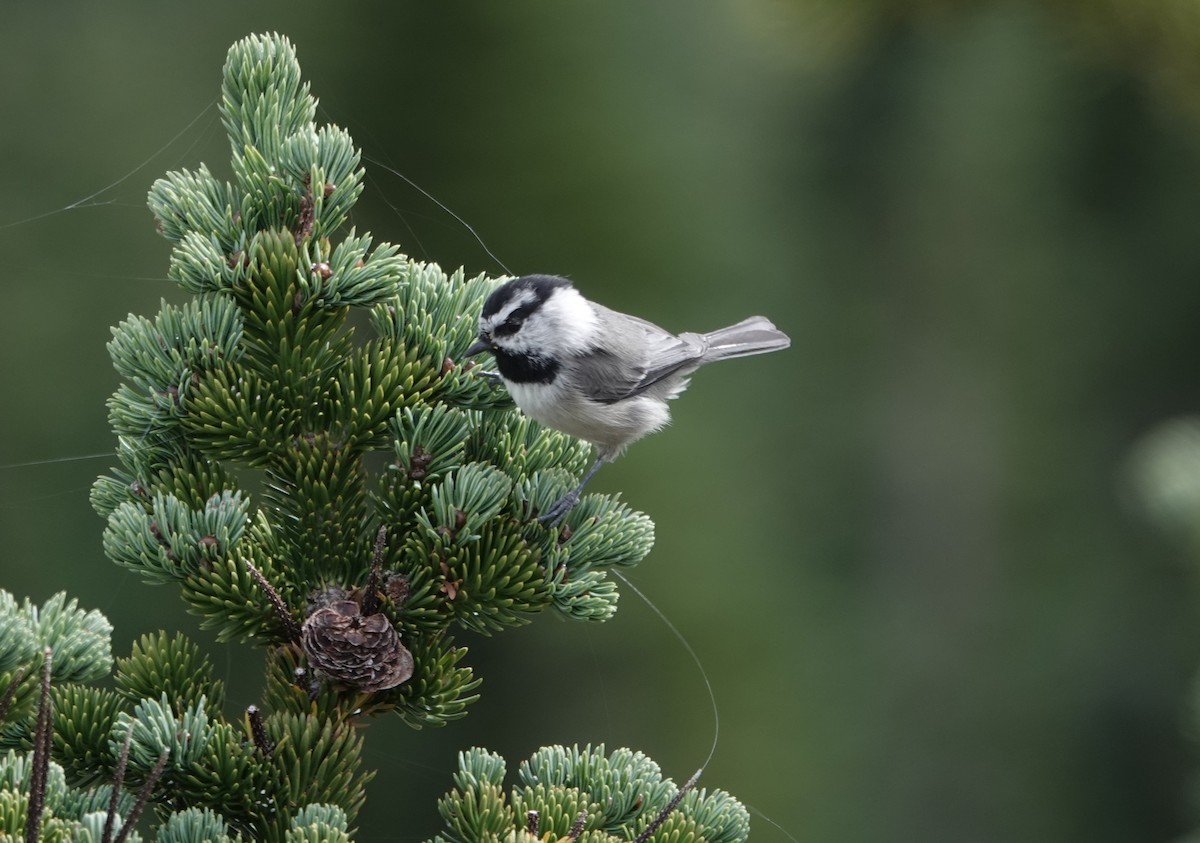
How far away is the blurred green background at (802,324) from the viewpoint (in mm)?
5602

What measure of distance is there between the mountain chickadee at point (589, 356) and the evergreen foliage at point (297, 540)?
35 centimetres

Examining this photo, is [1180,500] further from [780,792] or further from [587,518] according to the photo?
[780,792]

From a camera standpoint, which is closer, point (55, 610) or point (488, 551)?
point (55, 610)

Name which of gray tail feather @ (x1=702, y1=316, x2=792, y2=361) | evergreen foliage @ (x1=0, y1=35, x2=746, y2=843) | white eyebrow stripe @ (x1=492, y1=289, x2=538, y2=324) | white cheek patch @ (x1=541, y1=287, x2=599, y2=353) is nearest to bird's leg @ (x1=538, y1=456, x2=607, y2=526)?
evergreen foliage @ (x1=0, y1=35, x2=746, y2=843)

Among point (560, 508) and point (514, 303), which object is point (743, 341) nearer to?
point (514, 303)

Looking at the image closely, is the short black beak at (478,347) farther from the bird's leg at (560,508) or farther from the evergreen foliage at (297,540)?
the bird's leg at (560,508)

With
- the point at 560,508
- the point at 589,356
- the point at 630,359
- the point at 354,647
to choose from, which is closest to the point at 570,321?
the point at 589,356

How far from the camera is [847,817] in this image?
9055 mm

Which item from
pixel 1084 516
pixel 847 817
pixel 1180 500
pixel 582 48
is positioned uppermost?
pixel 582 48

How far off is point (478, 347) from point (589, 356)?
1.50 meters

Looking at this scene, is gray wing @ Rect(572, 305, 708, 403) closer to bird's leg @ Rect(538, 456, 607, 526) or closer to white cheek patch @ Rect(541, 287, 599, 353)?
white cheek patch @ Rect(541, 287, 599, 353)

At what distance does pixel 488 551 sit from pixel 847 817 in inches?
311

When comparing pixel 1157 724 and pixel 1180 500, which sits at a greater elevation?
pixel 1180 500

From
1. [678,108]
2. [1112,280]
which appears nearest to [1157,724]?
[1112,280]
